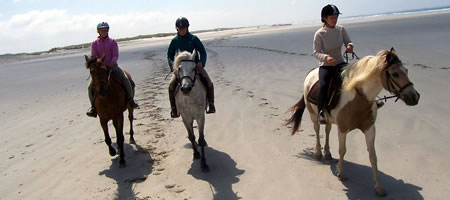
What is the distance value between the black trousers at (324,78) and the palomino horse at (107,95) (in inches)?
134

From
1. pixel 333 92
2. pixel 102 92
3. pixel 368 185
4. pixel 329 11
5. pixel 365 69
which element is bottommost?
pixel 368 185

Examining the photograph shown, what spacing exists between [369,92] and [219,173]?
104 inches

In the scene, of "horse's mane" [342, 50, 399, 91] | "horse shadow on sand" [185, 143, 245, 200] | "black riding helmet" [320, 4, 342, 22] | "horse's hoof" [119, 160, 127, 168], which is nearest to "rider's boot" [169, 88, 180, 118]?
"horse shadow on sand" [185, 143, 245, 200]

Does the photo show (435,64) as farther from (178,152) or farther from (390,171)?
(178,152)

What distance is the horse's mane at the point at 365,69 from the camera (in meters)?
Answer: 3.90

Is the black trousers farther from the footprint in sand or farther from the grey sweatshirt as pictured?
the footprint in sand

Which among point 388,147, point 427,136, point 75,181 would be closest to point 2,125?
point 75,181

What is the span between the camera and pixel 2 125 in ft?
31.0

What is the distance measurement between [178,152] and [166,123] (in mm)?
1905

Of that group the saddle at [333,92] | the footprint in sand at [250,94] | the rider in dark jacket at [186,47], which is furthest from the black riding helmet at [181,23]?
the footprint in sand at [250,94]

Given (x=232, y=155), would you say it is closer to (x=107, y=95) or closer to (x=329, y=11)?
(x=107, y=95)

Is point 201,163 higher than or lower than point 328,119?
lower

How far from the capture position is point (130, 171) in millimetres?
5949

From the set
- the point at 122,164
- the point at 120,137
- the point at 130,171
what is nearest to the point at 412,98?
the point at 130,171
